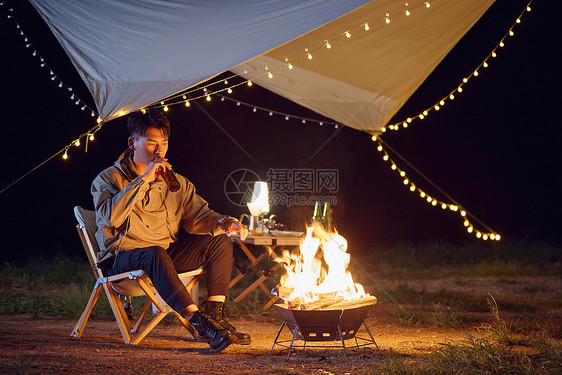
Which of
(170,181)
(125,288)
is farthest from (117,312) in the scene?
(170,181)

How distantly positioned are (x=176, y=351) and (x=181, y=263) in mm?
507

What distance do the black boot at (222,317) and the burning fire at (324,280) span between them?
32 cm

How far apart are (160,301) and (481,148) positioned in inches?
246

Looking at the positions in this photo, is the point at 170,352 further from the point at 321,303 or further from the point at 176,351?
the point at 321,303

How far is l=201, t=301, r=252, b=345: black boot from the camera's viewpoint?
3.15 m

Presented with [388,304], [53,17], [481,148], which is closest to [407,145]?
[481,148]

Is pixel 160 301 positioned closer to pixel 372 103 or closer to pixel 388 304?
pixel 388 304

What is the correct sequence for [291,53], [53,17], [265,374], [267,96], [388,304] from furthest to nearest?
[267,96] → [388,304] → [291,53] → [53,17] → [265,374]

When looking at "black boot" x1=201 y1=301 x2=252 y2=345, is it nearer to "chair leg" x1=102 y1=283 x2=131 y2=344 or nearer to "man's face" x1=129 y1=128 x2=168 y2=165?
"chair leg" x1=102 y1=283 x2=131 y2=344

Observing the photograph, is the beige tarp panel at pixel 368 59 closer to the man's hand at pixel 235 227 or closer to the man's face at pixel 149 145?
the man's face at pixel 149 145

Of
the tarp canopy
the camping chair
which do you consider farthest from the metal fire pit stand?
the tarp canopy

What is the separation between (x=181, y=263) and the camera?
338 cm

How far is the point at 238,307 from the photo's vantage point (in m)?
4.39

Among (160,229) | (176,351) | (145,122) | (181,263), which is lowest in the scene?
(176,351)
